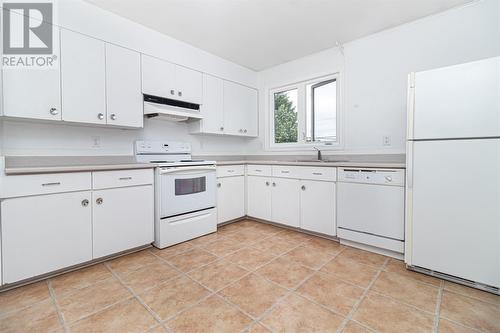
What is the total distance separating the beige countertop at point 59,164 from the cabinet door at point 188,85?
1.01 m

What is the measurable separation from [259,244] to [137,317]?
4.64 ft

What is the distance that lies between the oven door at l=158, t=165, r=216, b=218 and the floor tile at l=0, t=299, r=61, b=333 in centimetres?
111

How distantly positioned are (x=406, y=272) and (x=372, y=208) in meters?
0.61

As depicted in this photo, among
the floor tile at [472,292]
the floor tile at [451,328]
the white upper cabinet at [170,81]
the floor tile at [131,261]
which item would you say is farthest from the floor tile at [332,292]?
the white upper cabinet at [170,81]

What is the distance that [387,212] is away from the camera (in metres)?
2.24

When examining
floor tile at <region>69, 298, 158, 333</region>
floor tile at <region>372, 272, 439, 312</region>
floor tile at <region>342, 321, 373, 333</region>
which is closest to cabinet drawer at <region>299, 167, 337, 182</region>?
floor tile at <region>372, 272, 439, 312</region>

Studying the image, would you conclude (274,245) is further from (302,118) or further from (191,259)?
(302,118)

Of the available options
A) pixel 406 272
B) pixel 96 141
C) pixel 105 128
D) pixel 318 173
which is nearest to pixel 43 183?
pixel 96 141

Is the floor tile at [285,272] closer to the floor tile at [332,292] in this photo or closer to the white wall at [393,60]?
the floor tile at [332,292]

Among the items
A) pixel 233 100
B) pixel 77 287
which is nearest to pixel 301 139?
pixel 233 100

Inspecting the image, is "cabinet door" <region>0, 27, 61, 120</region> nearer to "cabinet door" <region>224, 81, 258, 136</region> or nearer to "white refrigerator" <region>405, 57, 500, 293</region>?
"cabinet door" <region>224, 81, 258, 136</region>

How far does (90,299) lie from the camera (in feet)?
5.28

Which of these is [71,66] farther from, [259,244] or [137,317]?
[259,244]

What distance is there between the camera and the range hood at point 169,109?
2589 mm
